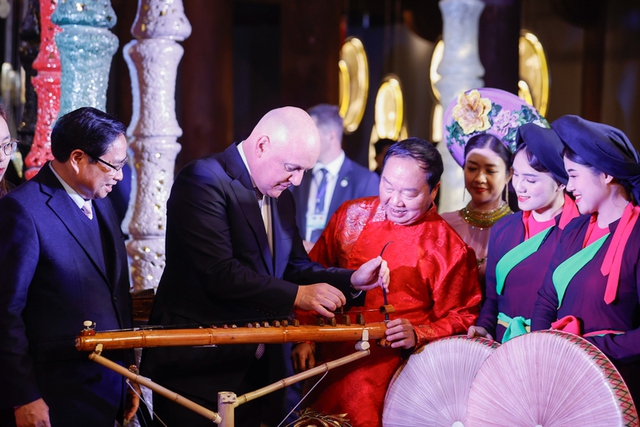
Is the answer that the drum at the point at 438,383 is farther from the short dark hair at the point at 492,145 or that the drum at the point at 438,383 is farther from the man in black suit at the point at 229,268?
the short dark hair at the point at 492,145

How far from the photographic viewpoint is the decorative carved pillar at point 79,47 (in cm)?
411

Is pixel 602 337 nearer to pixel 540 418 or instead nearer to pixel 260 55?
pixel 540 418

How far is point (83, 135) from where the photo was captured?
2760 mm

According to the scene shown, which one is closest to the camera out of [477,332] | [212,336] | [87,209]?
[212,336]

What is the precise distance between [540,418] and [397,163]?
1035 mm

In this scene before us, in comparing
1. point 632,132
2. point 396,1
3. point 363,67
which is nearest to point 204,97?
point 363,67

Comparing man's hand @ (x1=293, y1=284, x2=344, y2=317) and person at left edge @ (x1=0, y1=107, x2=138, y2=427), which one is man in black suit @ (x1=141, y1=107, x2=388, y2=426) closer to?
man's hand @ (x1=293, y1=284, x2=344, y2=317)

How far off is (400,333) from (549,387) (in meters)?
0.54

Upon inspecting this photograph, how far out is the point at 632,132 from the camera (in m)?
8.45

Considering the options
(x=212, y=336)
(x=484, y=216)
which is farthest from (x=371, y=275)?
(x=484, y=216)

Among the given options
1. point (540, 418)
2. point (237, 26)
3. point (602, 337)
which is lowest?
point (540, 418)

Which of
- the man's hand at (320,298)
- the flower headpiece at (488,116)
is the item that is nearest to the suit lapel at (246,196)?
the man's hand at (320,298)

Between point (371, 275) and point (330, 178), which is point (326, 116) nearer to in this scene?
point (330, 178)

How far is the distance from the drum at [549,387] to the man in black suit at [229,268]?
0.51 metres
